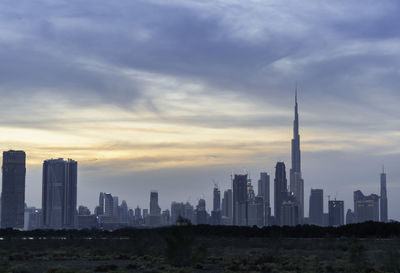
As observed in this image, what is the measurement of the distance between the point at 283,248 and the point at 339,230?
1468 inches

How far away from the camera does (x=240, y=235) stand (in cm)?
10981

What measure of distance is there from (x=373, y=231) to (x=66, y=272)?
2793 inches

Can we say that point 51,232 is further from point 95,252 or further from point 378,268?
point 378,268

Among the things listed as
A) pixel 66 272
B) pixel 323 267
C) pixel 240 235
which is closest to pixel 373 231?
pixel 240 235

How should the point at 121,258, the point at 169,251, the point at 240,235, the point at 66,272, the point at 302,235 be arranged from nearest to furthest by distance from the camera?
the point at 66,272 → the point at 169,251 → the point at 121,258 → the point at 302,235 → the point at 240,235

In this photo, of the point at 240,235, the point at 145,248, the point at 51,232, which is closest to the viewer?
the point at 145,248

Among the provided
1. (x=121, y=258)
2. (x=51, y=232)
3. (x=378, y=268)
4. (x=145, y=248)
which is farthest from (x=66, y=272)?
(x=51, y=232)

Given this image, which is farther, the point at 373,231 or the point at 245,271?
the point at 373,231

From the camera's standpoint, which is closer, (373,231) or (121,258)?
(121,258)

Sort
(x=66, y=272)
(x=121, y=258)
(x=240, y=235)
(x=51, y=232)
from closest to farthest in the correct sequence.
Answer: (x=66, y=272) → (x=121, y=258) → (x=240, y=235) → (x=51, y=232)

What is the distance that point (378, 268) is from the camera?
38719 millimetres

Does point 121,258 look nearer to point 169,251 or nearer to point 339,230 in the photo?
point 169,251

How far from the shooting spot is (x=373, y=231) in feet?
317

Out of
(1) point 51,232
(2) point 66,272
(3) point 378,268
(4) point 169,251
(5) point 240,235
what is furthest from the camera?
(1) point 51,232
